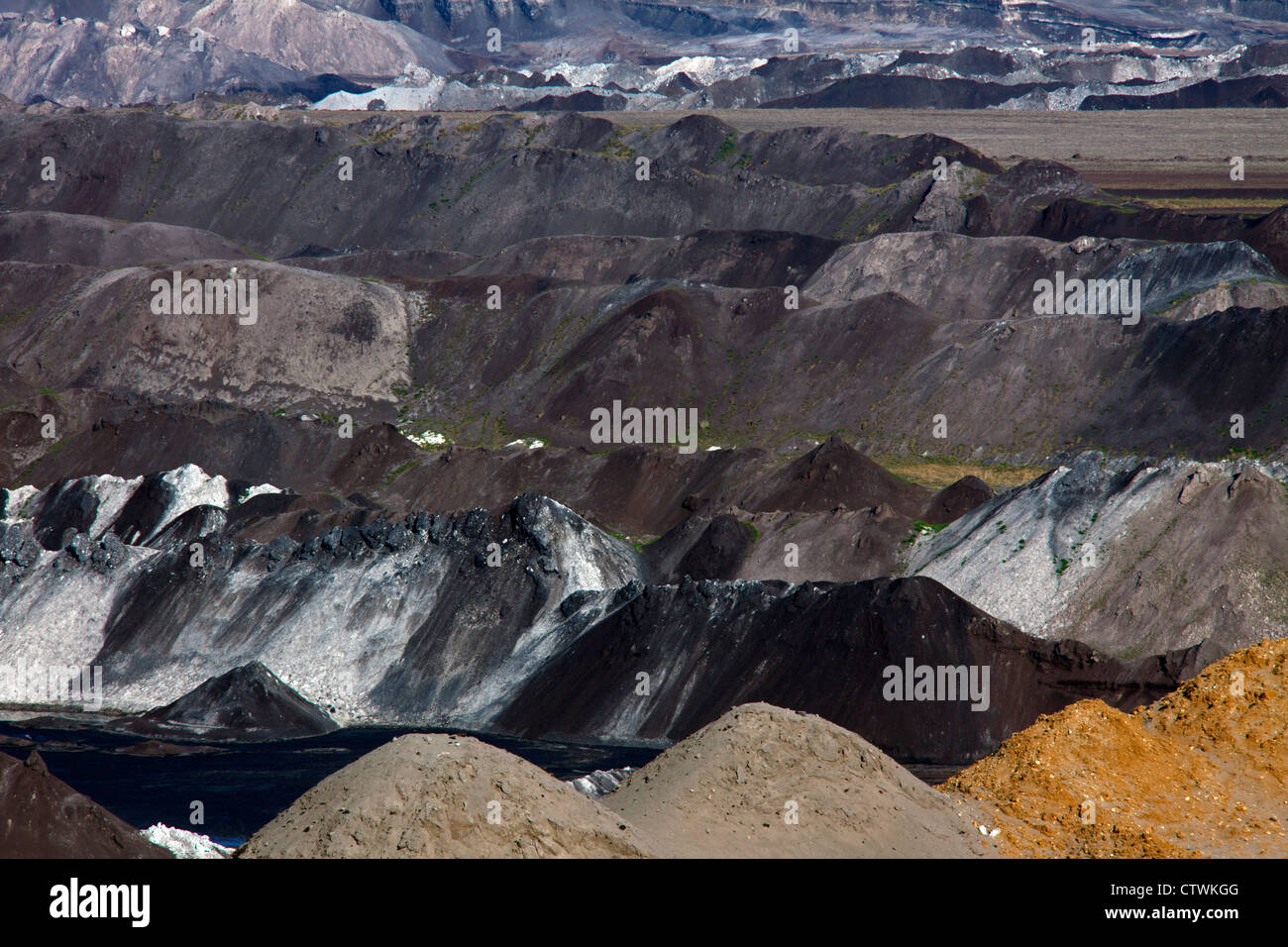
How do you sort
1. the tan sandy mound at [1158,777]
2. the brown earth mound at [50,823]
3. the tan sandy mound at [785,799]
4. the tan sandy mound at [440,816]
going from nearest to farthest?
the tan sandy mound at [440,816]
the tan sandy mound at [785,799]
the tan sandy mound at [1158,777]
the brown earth mound at [50,823]

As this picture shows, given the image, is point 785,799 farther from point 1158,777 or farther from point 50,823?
point 50,823

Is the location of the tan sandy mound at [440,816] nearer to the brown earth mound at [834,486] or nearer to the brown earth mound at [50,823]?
the brown earth mound at [50,823]

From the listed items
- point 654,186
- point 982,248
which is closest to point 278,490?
point 982,248

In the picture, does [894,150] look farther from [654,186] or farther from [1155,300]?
[1155,300]

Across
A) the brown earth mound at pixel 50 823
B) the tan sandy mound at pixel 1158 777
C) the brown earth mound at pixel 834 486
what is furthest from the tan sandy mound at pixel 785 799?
the brown earth mound at pixel 834 486

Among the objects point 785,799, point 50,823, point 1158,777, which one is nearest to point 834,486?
point 1158,777
